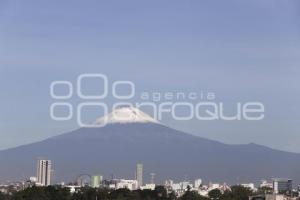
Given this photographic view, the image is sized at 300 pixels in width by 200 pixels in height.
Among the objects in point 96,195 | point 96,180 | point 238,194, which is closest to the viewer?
point 96,195

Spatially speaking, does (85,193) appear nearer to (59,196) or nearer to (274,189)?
(59,196)

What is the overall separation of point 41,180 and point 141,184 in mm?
4110

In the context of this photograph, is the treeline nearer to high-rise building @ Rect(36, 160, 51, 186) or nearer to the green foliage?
the green foliage

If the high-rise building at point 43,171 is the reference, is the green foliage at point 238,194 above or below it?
below

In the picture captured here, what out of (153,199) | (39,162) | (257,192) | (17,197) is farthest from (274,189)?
(17,197)

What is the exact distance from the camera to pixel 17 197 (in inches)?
478

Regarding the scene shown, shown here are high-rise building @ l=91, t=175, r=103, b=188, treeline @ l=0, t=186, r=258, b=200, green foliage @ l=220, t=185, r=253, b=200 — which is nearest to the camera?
treeline @ l=0, t=186, r=258, b=200

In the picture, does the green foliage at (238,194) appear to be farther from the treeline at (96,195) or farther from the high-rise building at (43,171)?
the high-rise building at (43,171)

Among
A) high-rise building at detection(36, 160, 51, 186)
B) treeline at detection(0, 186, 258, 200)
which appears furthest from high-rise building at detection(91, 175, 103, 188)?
treeline at detection(0, 186, 258, 200)

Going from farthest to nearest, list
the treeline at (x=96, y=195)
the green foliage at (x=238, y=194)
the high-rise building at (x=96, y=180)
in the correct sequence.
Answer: the high-rise building at (x=96, y=180), the green foliage at (x=238, y=194), the treeline at (x=96, y=195)

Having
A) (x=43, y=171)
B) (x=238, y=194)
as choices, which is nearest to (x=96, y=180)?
(x=43, y=171)

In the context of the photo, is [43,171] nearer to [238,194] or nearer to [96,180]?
[96,180]

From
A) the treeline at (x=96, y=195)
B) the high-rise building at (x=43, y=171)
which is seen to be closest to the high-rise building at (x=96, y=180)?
the high-rise building at (x=43, y=171)

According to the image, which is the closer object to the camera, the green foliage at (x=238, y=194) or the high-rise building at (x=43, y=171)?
the green foliage at (x=238, y=194)
